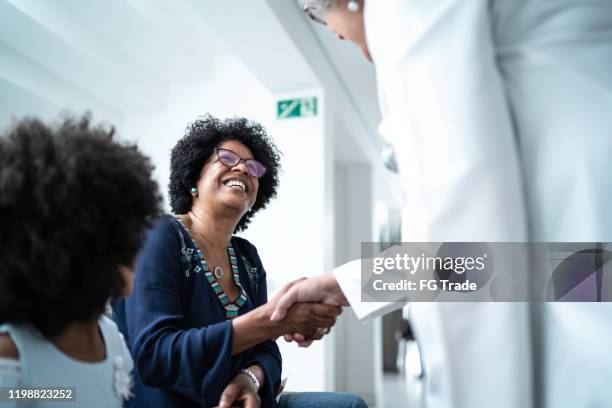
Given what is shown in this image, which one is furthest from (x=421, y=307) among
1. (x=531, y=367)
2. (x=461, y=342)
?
(x=531, y=367)

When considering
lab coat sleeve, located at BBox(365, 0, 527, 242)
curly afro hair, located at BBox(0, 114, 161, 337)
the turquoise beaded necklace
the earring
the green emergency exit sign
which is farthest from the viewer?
the green emergency exit sign

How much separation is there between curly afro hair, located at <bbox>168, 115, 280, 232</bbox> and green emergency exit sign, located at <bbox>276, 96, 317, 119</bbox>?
213cm

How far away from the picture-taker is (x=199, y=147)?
1.60 meters

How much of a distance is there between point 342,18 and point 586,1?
1.70ft

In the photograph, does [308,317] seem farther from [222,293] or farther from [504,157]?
[504,157]

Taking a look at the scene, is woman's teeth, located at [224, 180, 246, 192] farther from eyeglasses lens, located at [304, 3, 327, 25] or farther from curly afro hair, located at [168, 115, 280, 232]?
eyeglasses lens, located at [304, 3, 327, 25]

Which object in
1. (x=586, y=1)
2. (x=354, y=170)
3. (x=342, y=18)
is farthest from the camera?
(x=354, y=170)

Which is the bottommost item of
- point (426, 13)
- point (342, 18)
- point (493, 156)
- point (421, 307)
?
point (421, 307)

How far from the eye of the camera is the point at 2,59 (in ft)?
10.7

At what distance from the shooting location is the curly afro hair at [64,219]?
0.77 metres

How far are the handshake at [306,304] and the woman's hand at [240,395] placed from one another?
168 mm

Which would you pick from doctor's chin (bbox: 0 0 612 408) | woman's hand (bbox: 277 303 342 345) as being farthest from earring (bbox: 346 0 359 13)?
woman's hand (bbox: 277 303 342 345)

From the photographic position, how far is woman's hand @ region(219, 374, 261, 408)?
1.19 meters

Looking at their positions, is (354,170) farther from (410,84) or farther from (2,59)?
(410,84)
